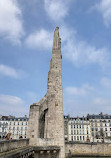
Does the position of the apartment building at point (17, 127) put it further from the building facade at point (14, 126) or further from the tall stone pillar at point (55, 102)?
the tall stone pillar at point (55, 102)

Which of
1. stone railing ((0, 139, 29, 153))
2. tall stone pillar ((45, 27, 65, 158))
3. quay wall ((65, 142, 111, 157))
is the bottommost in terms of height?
quay wall ((65, 142, 111, 157))

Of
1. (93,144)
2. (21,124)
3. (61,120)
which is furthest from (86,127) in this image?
(61,120)

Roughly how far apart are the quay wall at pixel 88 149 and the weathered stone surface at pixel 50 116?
24093mm

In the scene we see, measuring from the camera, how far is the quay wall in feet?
116

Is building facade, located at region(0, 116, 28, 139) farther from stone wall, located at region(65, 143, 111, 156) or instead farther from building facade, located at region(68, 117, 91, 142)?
stone wall, located at region(65, 143, 111, 156)

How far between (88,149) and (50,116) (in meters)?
27.2

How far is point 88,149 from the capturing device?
35594mm

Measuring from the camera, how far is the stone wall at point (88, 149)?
116 ft

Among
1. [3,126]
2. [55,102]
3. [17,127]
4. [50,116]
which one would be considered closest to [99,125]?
[17,127]

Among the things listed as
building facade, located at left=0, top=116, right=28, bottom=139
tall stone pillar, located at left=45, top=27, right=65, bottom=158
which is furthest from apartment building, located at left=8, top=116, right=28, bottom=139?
tall stone pillar, located at left=45, top=27, right=65, bottom=158

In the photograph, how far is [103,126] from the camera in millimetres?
54156

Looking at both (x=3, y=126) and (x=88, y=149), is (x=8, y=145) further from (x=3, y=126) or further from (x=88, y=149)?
(x=3, y=126)

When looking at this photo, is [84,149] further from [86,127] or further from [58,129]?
[58,129]

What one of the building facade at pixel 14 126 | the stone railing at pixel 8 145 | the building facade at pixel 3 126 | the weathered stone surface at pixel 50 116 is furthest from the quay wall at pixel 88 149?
the building facade at pixel 3 126
